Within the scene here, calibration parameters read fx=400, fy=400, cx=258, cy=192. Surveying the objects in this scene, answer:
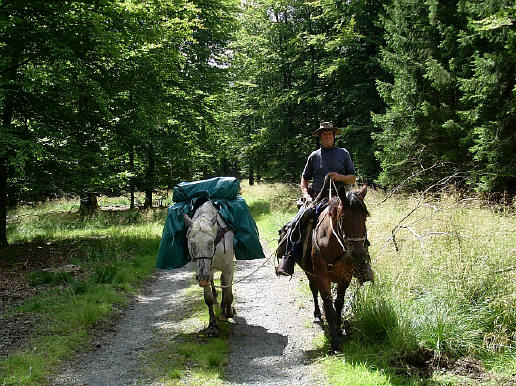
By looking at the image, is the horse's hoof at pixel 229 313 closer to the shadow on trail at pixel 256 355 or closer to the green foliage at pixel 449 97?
the shadow on trail at pixel 256 355

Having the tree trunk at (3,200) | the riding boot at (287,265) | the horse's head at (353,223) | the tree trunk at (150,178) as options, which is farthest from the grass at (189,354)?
the tree trunk at (150,178)

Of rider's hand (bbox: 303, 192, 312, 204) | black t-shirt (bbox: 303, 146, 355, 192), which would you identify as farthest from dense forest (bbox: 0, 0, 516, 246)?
rider's hand (bbox: 303, 192, 312, 204)

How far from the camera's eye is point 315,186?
21.9ft

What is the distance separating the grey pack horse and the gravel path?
0.60 metres

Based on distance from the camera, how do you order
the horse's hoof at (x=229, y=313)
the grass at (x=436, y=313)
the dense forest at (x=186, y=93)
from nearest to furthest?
the grass at (x=436, y=313)
the horse's hoof at (x=229, y=313)
the dense forest at (x=186, y=93)

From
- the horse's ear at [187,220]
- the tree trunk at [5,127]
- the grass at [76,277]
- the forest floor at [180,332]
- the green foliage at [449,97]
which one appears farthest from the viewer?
the green foliage at [449,97]

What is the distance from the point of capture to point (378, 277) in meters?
6.63

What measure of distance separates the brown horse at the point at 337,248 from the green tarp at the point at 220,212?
4.46 ft

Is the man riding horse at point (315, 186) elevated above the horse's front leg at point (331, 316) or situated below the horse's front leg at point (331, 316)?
above

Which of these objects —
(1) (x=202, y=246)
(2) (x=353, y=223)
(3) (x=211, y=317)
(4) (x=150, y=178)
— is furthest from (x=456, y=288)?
(4) (x=150, y=178)

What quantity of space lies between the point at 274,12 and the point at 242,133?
907 cm

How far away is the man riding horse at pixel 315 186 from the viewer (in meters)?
6.14

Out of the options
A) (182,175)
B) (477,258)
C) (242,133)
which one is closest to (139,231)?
(182,175)

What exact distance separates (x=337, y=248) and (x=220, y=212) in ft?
8.06
